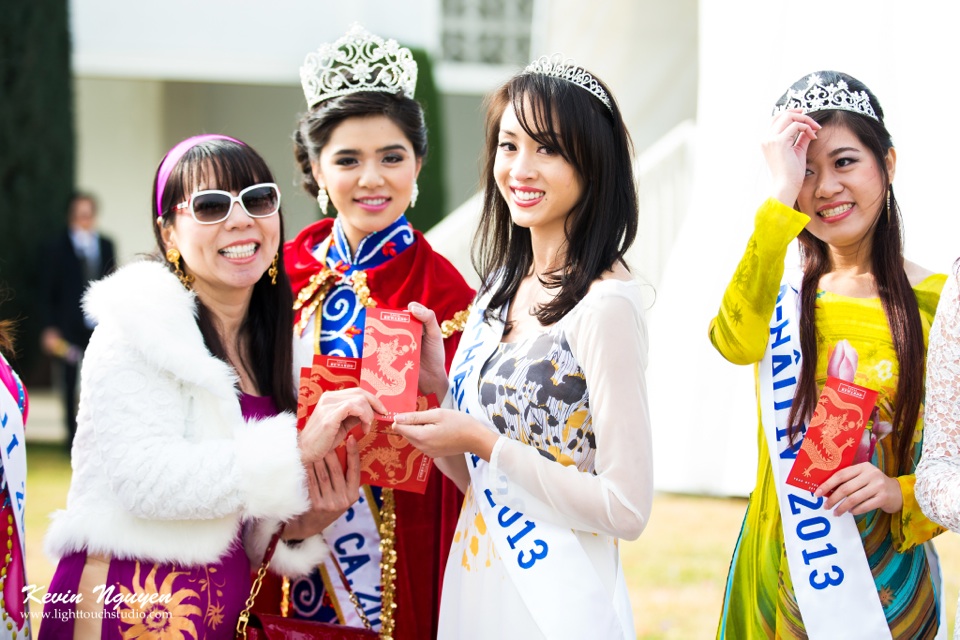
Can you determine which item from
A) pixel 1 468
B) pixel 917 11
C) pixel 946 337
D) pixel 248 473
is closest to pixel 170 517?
pixel 248 473

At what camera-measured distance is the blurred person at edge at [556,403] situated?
193 cm

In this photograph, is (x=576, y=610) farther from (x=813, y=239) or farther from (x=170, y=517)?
(x=813, y=239)

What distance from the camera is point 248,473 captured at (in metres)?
2.04

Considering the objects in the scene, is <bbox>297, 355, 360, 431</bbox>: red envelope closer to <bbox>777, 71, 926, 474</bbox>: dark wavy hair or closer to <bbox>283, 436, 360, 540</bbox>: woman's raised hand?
<bbox>283, 436, 360, 540</bbox>: woman's raised hand

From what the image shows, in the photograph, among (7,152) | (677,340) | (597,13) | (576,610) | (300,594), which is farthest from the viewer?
(7,152)

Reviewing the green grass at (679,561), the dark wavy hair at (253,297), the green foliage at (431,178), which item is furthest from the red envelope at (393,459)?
the green foliage at (431,178)

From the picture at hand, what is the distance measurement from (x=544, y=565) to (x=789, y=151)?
1015 mm

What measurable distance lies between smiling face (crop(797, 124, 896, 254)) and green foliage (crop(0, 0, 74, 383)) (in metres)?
8.92

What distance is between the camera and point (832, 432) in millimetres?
2014

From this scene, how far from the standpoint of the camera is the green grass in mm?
4262

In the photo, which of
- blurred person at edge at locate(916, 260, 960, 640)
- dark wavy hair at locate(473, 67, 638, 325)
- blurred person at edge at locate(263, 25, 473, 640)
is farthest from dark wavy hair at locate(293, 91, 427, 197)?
blurred person at edge at locate(916, 260, 960, 640)

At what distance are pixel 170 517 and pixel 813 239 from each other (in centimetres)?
157

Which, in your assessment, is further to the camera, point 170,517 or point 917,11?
point 917,11

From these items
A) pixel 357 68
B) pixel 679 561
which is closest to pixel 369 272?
pixel 357 68
